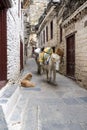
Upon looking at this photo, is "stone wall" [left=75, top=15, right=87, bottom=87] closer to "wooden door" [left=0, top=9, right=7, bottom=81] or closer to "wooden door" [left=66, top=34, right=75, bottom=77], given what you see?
"wooden door" [left=66, top=34, right=75, bottom=77]

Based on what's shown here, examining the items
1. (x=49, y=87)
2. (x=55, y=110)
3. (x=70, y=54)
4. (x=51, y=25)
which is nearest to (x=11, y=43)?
(x=49, y=87)

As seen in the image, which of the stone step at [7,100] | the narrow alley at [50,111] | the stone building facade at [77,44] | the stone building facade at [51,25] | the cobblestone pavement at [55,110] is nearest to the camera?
the stone step at [7,100]

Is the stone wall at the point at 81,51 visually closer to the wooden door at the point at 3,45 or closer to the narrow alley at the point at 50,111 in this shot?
the narrow alley at the point at 50,111

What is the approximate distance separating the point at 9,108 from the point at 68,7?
8.58 meters

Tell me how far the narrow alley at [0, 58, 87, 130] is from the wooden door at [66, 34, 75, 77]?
122 inches

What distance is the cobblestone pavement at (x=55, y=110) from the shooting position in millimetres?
4867

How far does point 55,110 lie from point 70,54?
21.8ft

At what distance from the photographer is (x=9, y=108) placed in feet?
16.1

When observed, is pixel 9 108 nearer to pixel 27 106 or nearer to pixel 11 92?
pixel 11 92

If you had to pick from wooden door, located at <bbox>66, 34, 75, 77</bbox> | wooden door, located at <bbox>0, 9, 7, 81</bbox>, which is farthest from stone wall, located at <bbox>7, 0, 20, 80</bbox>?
wooden door, located at <bbox>66, 34, 75, 77</bbox>

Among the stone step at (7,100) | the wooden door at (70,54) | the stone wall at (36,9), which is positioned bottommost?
the stone step at (7,100)

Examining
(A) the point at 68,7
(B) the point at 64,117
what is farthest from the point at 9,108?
(A) the point at 68,7

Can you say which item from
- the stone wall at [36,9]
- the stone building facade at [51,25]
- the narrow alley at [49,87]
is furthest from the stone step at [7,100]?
the stone wall at [36,9]

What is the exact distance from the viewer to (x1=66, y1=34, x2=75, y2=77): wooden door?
11.7 m
